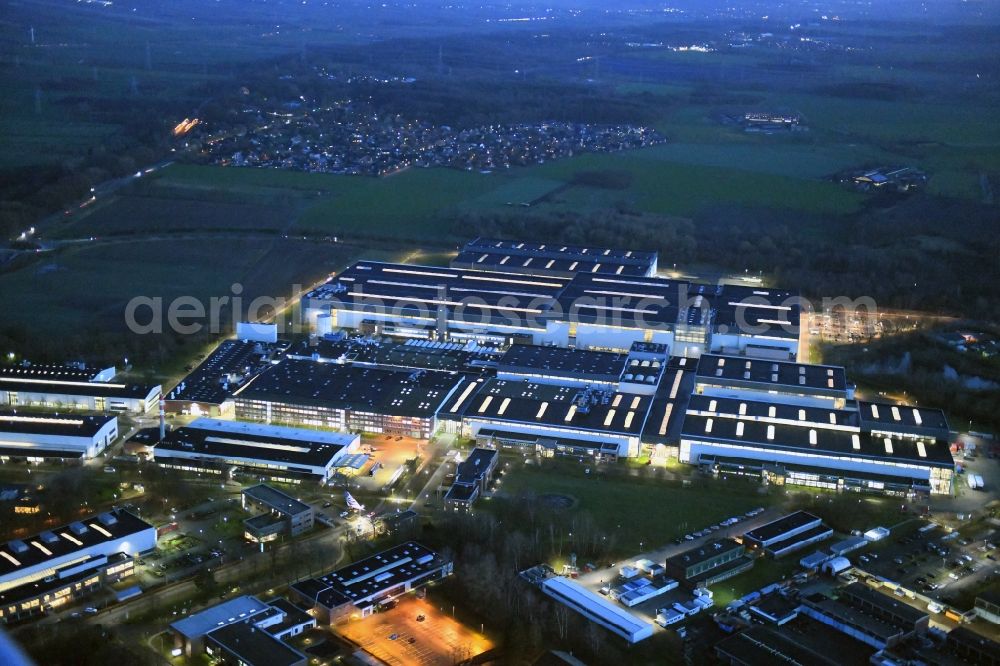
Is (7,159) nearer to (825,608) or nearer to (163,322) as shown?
(163,322)

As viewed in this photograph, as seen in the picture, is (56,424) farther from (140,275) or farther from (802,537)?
(802,537)

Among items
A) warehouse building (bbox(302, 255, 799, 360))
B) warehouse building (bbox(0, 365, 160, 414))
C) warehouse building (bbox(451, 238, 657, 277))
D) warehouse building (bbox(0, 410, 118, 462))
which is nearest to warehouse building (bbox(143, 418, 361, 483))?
warehouse building (bbox(0, 410, 118, 462))

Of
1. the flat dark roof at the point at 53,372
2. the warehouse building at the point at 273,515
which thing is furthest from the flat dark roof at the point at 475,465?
the flat dark roof at the point at 53,372

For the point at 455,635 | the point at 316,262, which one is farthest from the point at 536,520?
the point at 316,262

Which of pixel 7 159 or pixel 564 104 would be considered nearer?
pixel 7 159

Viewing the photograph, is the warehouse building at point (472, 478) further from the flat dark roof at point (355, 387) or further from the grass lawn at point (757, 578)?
the grass lawn at point (757, 578)

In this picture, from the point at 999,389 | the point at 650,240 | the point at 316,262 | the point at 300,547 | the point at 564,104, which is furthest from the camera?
the point at 564,104
